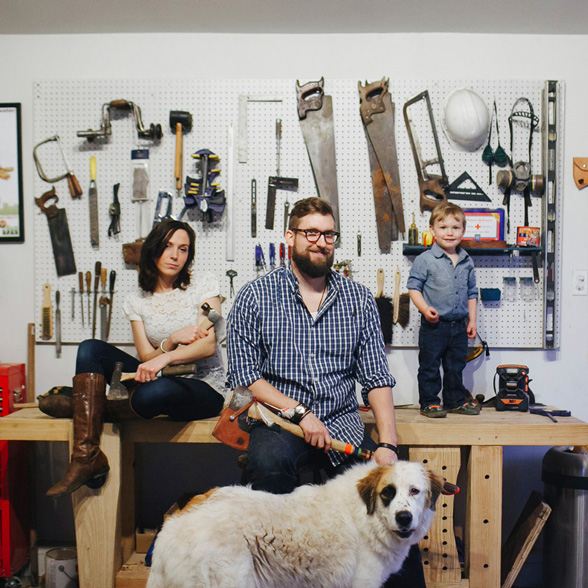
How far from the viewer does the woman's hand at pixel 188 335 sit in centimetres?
238

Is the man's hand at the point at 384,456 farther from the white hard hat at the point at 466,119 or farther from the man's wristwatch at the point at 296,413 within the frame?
the white hard hat at the point at 466,119

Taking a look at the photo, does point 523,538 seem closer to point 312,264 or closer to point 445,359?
point 445,359

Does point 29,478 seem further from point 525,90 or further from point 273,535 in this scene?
point 525,90

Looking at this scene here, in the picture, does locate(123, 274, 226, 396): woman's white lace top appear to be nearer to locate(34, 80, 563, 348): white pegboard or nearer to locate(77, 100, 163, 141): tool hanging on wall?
locate(34, 80, 563, 348): white pegboard

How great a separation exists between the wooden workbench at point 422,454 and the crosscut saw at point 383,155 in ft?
3.45

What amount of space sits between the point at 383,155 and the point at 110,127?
145 centimetres

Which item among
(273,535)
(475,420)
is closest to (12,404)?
Answer: (273,535)

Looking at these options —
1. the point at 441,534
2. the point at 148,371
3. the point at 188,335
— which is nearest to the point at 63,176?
the point at 188,335

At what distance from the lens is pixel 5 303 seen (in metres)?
3.03

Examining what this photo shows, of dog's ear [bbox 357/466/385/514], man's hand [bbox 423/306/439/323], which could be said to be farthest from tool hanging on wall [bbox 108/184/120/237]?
dog's ear [bbox 357/466/385/514]

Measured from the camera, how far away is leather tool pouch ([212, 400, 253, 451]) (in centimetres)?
196

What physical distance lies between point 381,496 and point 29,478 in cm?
211

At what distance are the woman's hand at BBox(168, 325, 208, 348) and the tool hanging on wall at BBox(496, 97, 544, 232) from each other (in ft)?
5.58

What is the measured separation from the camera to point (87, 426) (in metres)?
2.18
